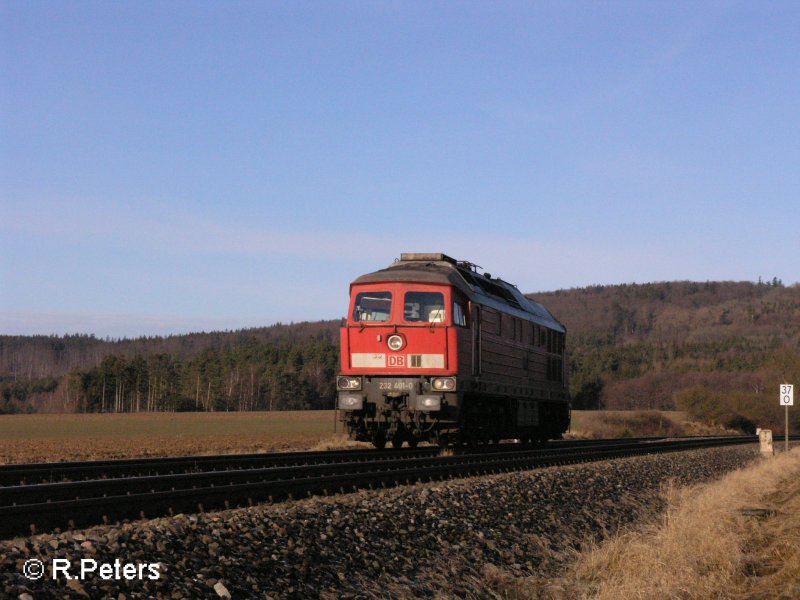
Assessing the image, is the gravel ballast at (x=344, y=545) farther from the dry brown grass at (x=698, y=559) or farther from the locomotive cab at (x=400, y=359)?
the locomotive cab at (x=400, y=359)

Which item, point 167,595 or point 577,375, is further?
point 577,375

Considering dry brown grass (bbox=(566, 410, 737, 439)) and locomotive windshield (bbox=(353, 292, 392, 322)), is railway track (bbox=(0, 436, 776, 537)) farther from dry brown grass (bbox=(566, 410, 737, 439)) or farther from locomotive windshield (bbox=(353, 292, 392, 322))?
dry brown grass (bbox=(566, 410, 737, 439))

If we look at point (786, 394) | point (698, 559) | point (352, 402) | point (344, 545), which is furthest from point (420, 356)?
point (786, 394)

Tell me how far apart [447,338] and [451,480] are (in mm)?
5232

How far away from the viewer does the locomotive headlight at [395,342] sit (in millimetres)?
20750

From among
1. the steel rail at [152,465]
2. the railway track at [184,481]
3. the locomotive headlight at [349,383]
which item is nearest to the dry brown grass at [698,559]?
the railway track at [184,481]

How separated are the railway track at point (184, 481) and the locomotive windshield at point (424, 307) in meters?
2.99

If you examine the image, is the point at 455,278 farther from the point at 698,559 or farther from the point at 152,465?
the point at 698,559

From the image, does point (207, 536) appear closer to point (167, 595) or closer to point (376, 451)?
point (167, 595)

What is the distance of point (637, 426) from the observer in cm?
5944

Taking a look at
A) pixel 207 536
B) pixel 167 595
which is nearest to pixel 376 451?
pixel 207 536

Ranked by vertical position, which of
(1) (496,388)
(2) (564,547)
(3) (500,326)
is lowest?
(2) (564,547)

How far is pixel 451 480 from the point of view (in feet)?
51.5

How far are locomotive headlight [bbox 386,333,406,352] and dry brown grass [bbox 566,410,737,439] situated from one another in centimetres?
2984
